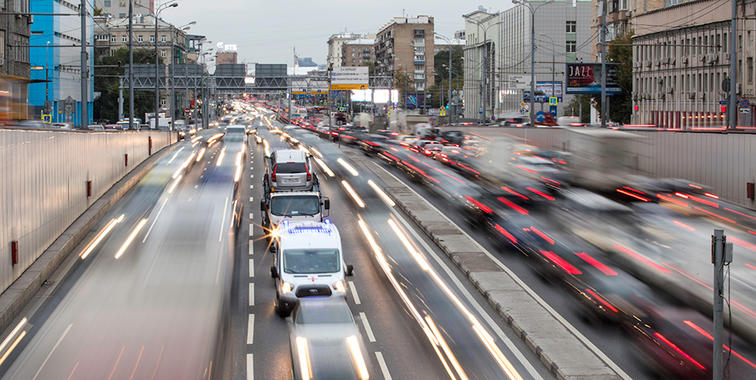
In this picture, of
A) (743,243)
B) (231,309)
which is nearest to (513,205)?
(743,243)

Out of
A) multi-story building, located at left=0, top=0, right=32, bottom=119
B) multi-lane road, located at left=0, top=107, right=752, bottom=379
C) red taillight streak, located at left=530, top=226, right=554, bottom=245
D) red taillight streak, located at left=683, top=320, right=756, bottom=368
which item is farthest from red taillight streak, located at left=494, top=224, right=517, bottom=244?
multi-story building, located at left=0, top=0, right=32, bottom=119

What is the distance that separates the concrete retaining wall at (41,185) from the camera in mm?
19312

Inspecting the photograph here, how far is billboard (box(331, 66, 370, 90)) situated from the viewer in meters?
107

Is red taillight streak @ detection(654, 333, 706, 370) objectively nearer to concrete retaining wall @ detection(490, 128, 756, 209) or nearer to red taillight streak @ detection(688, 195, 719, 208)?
red taillight streak @ detection(688, 195, 719, 208)

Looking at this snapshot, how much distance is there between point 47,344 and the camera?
52.9 ft

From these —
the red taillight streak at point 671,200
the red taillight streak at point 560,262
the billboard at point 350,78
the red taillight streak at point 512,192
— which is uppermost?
the billboard at point 350,78

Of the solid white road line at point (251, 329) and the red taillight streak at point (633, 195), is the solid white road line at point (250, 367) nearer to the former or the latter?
the solid white road line at point (251, 329)

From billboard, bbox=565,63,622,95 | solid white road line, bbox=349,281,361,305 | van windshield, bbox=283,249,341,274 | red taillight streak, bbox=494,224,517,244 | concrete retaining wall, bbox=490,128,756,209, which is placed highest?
billboard, bbox=565,63,622,95

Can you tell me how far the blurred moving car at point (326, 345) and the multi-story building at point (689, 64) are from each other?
147 feet

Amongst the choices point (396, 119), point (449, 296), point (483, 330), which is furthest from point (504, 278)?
point (396, 119)

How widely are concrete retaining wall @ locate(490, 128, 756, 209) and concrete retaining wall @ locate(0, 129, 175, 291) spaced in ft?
68.6

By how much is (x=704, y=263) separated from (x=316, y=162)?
3392 centimetres

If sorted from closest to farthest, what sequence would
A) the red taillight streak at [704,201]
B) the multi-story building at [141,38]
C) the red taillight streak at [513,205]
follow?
the red taillight streak at [704,201]
the red taillight streak at [513,205]
the multi-story building at [141,38]

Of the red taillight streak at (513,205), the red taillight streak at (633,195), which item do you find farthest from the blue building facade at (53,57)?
the red taillight streak at (633,195)
